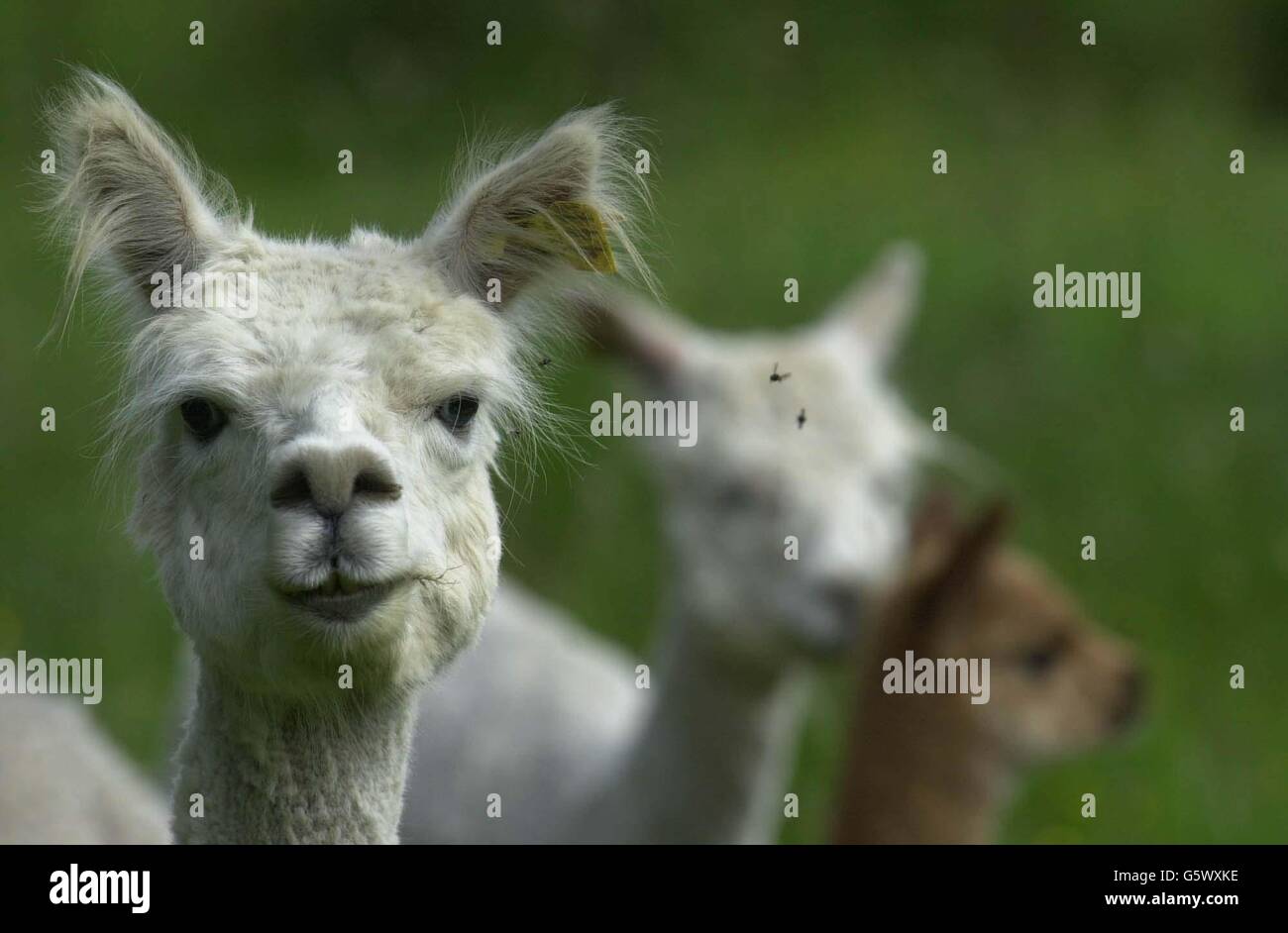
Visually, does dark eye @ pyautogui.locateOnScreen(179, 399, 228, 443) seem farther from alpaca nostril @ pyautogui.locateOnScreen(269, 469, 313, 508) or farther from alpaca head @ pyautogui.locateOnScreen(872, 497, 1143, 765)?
alpaca head @ pyautogui.locateOnScreen(872, 497, 1143, 765)

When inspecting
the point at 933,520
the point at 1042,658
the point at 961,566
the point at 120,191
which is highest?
the point at 120,191

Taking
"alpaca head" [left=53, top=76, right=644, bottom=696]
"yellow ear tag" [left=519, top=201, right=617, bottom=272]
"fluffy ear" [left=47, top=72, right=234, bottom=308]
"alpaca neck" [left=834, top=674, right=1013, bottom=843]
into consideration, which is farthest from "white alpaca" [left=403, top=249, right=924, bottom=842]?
"fluffy ear" [left=47, top=72, right=234, bottom=308]

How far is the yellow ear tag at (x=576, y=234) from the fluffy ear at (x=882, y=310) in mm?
3713

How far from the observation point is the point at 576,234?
310cm

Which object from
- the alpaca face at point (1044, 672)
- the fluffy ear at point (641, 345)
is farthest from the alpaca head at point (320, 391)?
the fluffy ear at point (641, 345)

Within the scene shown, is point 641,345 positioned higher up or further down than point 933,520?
higher up

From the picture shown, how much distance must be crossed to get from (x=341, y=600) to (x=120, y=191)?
857mm

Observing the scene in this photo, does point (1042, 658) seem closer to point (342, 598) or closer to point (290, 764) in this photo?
point (290, 764)

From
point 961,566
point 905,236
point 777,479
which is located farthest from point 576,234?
point 905,236

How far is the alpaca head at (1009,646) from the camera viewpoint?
5211mm

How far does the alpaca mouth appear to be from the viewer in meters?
2.54

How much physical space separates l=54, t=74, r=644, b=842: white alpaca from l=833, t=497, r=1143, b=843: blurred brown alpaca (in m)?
2.34

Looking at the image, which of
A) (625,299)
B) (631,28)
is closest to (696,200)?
(631,28)
